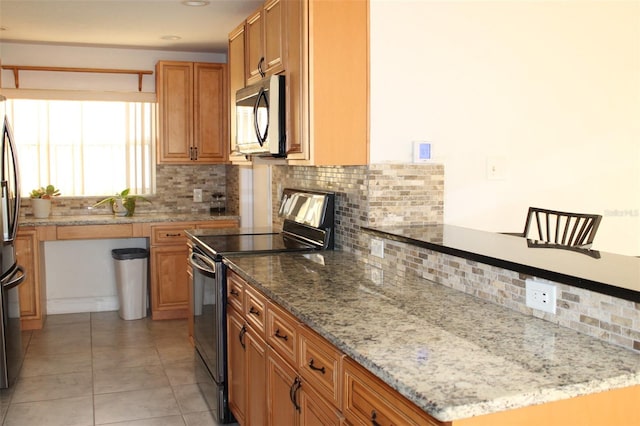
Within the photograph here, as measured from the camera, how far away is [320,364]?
197 cm

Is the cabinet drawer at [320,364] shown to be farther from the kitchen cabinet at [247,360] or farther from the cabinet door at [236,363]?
the cabinet door at [236,363]

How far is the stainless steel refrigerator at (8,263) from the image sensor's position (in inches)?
145

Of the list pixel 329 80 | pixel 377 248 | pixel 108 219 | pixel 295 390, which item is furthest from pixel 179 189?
pixel 295 390

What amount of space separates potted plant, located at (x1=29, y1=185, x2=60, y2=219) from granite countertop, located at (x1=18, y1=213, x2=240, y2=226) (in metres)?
0.06

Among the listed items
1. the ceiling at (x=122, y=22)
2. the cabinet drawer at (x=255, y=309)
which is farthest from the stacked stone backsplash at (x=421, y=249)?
the ceiling at (x=122, y=22)

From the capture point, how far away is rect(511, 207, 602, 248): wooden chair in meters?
2.89

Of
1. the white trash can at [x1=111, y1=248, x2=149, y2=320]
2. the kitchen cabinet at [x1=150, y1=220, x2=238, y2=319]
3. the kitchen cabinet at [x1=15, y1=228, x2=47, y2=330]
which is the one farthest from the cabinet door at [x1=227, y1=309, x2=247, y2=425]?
the kitchen cabinet at [x1=15, y1=228, x2=47, y2=330]

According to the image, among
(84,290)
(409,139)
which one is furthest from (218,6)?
(84,290)

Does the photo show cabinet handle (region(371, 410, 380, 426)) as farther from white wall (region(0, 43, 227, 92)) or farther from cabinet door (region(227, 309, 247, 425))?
white wall (region(0, 43, 227, 92))

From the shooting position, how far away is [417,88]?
318 centimetres

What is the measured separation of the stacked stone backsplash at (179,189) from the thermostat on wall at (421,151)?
332cm

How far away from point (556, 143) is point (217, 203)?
3487mm

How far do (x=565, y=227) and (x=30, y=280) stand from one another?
13.3 ft

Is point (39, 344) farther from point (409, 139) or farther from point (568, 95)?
point (568, 95)
